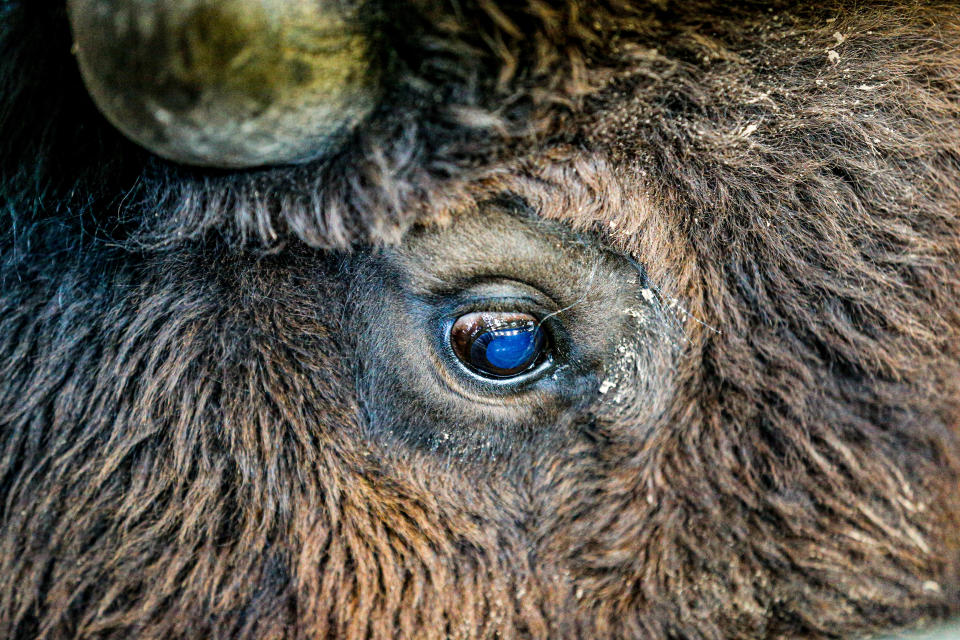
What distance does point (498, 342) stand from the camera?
6.05 feet

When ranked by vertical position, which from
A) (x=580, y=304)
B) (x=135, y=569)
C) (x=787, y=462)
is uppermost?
(x=580, y=304)

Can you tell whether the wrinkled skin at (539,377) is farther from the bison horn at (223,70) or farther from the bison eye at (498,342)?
the bison horn at (223,70)

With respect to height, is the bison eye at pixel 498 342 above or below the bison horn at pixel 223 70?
below

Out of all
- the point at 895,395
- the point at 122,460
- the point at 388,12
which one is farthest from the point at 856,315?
the point at 122,460

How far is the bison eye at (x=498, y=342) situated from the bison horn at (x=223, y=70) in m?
0.61

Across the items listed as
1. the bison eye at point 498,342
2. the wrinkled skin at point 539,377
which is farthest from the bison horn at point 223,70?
the bison eye at point 498,342

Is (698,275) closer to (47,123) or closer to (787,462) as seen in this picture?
(787,462)

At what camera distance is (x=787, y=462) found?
5.75ft

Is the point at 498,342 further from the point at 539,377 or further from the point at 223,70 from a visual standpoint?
the point at 223,70

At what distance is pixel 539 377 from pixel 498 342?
0.44ft

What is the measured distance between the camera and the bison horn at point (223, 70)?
125 cm

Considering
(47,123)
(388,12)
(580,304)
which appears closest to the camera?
(388,12)

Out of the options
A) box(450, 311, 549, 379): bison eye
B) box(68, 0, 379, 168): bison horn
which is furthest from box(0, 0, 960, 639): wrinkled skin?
box(68, 0, 379, 168): bison horn

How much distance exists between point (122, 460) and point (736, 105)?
5.44 feet
